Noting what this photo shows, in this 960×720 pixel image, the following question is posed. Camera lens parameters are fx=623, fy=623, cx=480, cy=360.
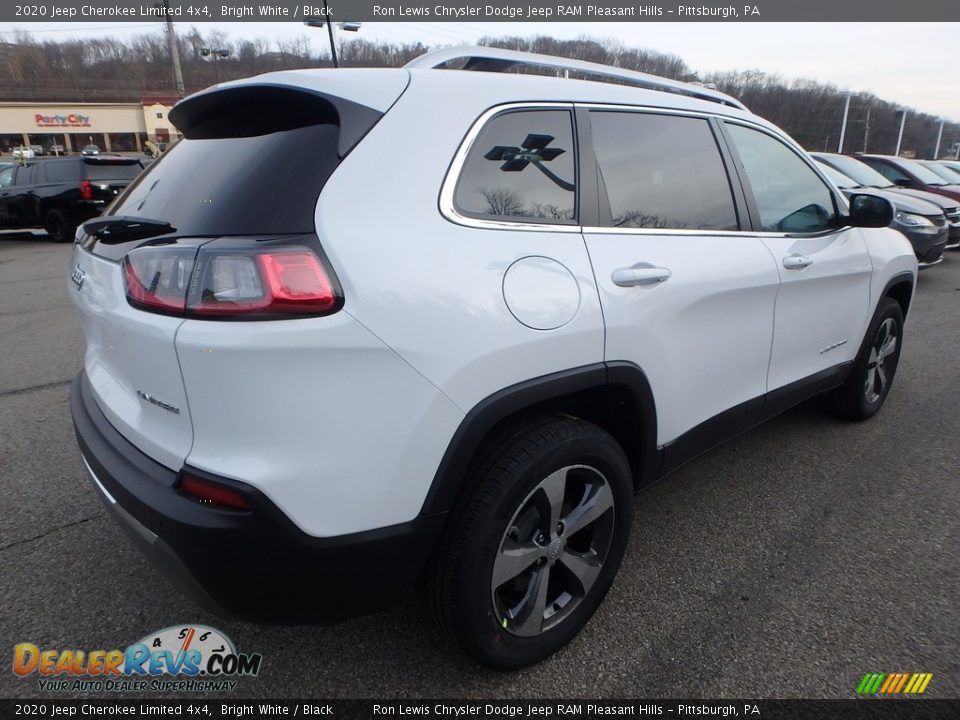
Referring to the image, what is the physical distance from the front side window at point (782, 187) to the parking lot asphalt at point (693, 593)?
4.15 ft

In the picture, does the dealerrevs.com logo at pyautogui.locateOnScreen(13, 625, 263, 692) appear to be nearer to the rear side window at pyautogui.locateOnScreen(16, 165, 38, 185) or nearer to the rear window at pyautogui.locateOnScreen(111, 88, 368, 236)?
the rear window at pyautogui.locateOnScreen(111, 88, 368, 236)

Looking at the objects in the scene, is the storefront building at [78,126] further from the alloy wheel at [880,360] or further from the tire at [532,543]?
the tire at [532,543]

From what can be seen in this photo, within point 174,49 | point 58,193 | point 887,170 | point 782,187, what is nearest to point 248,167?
point 782,187

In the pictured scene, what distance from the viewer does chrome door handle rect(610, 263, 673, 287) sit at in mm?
1940

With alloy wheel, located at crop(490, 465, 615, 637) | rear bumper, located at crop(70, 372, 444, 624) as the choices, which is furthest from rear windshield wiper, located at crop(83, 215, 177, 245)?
alloy wheel, located at crop(490, 465, 615, 637)

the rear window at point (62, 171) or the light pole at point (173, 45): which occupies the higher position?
the light pole at point (173, 45)

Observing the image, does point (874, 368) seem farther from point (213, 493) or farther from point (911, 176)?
point (911, 176)

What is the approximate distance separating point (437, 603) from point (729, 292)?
1.55 m

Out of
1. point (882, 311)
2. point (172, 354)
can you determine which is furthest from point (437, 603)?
point (882, 311)

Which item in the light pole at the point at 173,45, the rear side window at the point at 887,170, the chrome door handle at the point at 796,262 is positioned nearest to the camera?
the chrome door handle at the point at 796,262

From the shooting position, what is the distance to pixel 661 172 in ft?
7.52

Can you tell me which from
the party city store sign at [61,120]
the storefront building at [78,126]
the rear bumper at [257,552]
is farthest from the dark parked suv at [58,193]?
the party city store sign at [61,120]

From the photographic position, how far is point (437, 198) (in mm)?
1630

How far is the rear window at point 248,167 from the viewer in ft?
4.97
